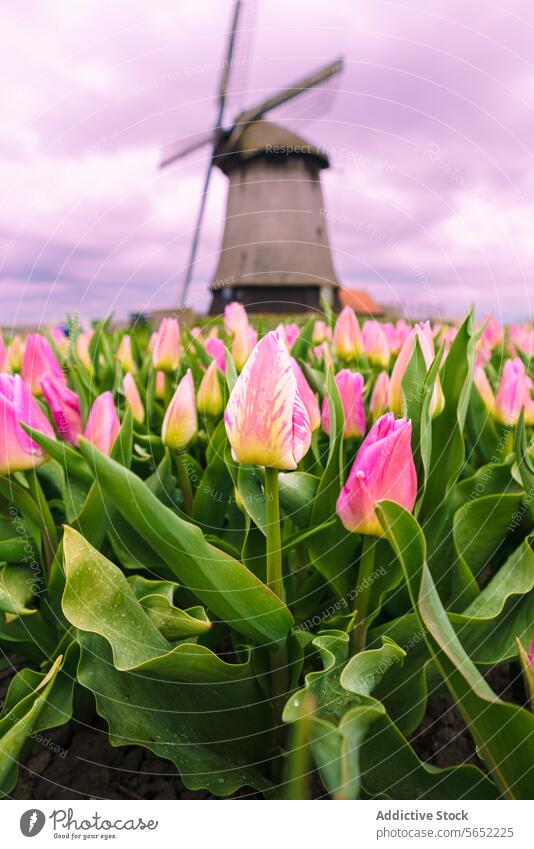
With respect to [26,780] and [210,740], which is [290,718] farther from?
[26,780]

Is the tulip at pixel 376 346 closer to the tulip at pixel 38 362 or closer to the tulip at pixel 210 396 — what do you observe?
the tulip at pixel 210 396

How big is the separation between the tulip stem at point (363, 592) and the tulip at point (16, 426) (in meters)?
0.51

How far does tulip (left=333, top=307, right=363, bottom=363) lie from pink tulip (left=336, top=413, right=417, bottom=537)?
3.14ft

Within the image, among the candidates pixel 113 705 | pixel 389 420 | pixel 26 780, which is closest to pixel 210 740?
pixel 113 705

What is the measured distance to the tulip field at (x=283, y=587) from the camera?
65 centimetres

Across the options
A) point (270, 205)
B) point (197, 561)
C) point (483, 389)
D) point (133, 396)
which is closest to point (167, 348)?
point (133, 396)

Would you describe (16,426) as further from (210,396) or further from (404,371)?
(404,371)

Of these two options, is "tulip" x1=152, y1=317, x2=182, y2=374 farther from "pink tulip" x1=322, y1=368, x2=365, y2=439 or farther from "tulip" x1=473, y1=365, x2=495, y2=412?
"tulip" x1=473, y1=365, x2=495, y2=412

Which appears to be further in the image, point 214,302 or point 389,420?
point 214,302

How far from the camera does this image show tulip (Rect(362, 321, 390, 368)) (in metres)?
1.64
